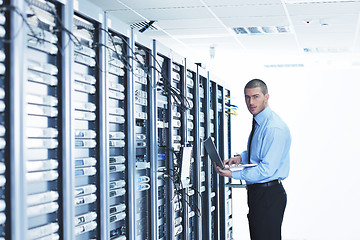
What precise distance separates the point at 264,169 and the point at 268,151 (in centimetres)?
13

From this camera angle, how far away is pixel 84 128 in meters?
2.42

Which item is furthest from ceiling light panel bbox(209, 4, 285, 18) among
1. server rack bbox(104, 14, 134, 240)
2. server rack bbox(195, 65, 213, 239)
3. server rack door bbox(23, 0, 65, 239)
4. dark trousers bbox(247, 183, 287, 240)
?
server rack door bbox(23, 0, 65, 239)

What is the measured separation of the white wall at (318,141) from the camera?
894 centimetres

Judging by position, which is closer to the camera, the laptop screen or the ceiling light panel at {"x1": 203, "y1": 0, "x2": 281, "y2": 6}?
the laptop screen

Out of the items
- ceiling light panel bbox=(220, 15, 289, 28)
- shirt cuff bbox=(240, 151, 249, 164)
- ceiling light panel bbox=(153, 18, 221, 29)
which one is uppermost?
ceiling light panel bbox=(153, 18, 221, 29)

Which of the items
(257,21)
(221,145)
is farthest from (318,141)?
(221,145)

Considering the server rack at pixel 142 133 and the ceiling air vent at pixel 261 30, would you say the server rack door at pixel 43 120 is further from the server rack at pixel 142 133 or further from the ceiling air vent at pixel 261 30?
the ceiling air vent at pixel 261 30

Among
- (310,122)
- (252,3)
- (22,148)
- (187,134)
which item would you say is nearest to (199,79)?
(187,134)

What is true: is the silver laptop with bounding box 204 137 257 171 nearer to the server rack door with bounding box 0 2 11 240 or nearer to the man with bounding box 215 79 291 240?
the man with bounding box 215 79 291 240

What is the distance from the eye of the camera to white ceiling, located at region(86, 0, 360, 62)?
5305mm

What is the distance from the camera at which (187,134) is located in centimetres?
406

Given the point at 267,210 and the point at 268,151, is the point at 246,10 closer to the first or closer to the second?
the point at 268,151

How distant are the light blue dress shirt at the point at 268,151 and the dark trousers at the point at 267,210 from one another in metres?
0.08

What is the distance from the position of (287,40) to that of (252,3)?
2215mm
